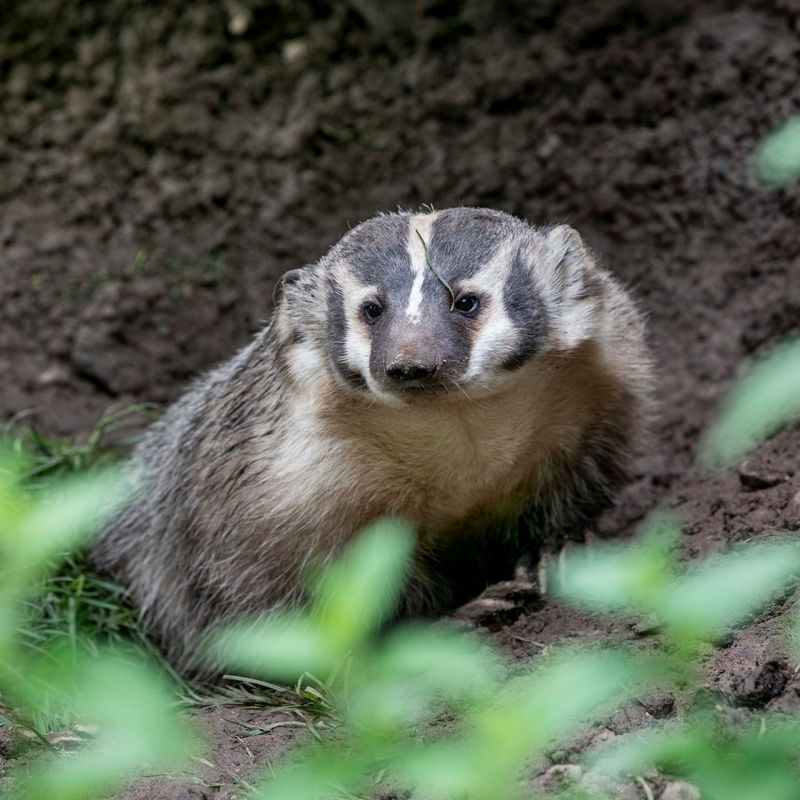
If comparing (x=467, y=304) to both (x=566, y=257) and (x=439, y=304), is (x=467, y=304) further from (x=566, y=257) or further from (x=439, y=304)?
(x=566, y=257)

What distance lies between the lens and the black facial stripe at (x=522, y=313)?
3.50 meters

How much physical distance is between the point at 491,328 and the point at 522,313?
15cm

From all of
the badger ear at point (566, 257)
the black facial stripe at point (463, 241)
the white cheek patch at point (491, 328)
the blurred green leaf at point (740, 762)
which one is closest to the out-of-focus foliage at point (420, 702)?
the blurred green leaf at point (740, 762)

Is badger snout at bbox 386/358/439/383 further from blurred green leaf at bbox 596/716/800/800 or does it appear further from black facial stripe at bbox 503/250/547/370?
blurred green leaf at bbox 596/716/800/800

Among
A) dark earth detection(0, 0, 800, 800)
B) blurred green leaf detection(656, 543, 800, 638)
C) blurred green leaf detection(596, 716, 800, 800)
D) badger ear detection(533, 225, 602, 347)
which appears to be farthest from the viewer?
dark earth detection(0, 0, 800, 800)

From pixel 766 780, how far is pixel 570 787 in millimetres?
863

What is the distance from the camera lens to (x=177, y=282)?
5.75 metres

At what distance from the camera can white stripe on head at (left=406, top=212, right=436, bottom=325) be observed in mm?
3322

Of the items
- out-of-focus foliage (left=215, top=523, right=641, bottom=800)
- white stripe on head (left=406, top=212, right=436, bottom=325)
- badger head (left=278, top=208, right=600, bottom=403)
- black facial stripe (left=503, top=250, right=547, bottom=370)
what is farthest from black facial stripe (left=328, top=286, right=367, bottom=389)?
out-of-focus foliage (left=215, top=523, right=641, bottom=800)

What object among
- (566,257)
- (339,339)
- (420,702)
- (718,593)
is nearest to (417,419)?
(339,339)

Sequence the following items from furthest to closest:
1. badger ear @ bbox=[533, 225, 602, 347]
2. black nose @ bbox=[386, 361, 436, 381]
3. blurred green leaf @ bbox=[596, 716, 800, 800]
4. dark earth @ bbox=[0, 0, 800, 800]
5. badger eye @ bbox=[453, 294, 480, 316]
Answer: dark earth @ bbox=[0, 0, 800, 800], badger ear @ bbox=[533, 225, 602, 347], badger eye @ bbox=[453, 294, 480, 316], black nose @ bbox=[386, 361, 436, 381], blurred green leaf @ bbox=[596, 716, 800, 800]

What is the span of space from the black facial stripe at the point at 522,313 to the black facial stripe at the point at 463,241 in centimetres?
10

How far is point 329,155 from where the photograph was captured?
5664 millimetres

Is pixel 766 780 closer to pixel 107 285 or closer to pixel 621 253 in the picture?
pixel 621 253
